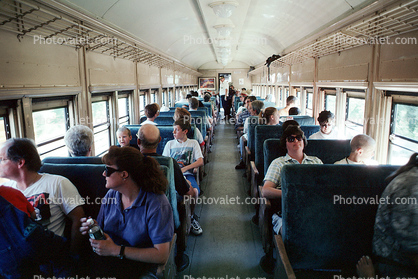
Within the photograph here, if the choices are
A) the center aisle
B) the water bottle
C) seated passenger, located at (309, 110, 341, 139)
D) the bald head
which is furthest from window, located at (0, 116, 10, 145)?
seated passenger, located at (309, 110, 341, 139)

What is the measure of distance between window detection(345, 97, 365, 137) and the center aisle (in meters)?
2.23

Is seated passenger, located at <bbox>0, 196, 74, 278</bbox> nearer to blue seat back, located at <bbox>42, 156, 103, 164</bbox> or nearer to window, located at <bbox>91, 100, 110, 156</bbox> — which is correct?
blue seat back, located at <bbox>42, 156, 103, 164</bbox>

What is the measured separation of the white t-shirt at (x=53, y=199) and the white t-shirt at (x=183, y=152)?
6.24ft

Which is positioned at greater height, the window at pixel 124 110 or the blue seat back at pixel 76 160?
the window at pixel 124 110

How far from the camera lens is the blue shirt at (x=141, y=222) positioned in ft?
6.12

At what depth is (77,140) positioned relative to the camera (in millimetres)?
2844

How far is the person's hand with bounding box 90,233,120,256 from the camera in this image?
1775 mm

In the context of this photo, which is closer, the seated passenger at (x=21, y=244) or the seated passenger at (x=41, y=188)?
the seated passenger at (x=21, y=244)

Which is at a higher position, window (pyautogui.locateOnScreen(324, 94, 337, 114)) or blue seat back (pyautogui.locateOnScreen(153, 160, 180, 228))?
window (pyautogui.locateOnScreen(324, 94, 337, 114))

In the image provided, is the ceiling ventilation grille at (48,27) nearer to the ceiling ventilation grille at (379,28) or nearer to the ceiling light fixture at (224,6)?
the ceiling light fixture at (224,6)

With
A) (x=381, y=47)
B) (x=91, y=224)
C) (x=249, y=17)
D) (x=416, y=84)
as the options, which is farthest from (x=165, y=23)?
(x=91, y=224)

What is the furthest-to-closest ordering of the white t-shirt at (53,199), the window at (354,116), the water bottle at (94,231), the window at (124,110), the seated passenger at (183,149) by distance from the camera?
1. the window at (124,110)
2. the window at (354,116)
3. the seated passenger at (183,149)
4. the white t-shirt at (53,199)
5. the water bottle at (94,231)

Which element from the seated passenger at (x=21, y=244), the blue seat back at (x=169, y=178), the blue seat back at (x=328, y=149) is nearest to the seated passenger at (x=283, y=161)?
the blue seat back at (x=328, y=149)

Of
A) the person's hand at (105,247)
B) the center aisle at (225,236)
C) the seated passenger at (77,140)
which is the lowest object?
the center aisle at (225,236)
